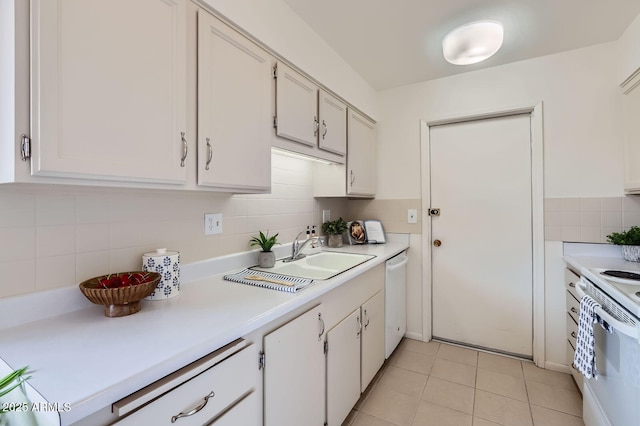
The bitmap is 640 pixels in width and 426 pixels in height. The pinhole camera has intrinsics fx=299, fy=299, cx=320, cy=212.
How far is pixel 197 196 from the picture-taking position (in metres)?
1.50

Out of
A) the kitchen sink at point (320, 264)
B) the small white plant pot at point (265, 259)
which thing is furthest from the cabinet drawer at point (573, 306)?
the small white plant pot at point (265, 259)

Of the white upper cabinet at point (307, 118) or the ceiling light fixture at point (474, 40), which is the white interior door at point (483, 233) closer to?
the ceiling light fixture at point (474, 40)

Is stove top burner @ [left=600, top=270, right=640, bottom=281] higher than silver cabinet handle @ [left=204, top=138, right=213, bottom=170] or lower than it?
lower

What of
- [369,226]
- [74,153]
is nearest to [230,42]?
[74,153]

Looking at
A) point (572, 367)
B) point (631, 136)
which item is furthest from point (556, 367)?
point (631, 136)

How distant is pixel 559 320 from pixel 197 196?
2.64 m

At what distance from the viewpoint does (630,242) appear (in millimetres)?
1839

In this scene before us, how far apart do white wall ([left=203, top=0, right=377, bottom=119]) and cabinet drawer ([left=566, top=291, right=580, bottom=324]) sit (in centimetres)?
201

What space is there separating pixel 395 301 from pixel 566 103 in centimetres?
192

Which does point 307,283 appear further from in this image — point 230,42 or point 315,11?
point 315,11

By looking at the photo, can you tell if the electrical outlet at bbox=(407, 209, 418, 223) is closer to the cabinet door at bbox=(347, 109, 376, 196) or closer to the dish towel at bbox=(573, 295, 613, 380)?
the cabinet door at bbox=(347, 109, 376, 196)

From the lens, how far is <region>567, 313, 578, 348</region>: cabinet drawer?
188 centimetres

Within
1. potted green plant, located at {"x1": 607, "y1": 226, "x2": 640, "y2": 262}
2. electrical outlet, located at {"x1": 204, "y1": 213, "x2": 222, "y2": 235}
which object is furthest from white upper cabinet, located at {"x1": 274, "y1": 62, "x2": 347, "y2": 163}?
potted green plant, located at {"x1": 607, "y1": 226, "x2": 640, "y2": 262}

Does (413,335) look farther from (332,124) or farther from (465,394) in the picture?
(332,124)
